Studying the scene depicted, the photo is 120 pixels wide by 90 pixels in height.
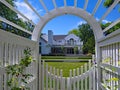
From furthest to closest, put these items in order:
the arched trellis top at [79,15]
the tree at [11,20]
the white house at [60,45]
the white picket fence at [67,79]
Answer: the white house at [60,45] < the tree at [11,20] < the white picket fence at [67,79] < the arched trellis top at [79,15]

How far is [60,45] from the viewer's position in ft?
70.9

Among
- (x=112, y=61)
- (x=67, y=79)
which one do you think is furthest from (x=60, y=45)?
(x=112, y=61)

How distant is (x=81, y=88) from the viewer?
203 inches

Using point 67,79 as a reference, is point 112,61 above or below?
above

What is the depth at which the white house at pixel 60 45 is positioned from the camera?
19516mm

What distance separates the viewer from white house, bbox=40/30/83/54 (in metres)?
19.5

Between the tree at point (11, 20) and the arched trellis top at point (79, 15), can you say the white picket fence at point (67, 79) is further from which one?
the tree at point (11, 20)

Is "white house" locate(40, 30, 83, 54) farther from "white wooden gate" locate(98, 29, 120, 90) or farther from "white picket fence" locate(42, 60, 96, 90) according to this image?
"white wooden gate" locate(98, 29, 120, 90)

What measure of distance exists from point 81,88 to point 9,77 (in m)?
2.96

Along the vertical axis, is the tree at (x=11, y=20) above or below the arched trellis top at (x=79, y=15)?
above

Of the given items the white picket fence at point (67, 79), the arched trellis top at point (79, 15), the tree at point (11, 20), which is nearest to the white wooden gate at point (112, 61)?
the arched trellis top at point (79, 15)

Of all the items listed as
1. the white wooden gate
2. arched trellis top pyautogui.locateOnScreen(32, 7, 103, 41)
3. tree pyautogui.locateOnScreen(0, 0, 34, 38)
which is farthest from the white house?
the white wooden gate

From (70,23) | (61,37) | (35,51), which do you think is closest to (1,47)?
(35,51)

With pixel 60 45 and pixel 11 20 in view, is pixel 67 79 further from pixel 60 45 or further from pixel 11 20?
pixel 60 45
